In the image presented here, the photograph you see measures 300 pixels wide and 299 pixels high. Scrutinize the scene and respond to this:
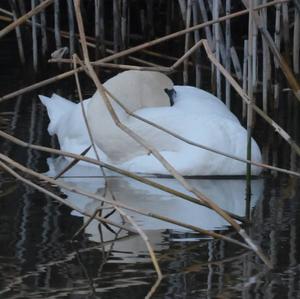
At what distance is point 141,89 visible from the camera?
746 centimetres

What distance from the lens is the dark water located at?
4.55 meters

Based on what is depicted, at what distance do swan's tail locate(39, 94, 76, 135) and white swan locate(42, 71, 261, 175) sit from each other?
0.54ft

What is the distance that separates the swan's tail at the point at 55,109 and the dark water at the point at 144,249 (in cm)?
123

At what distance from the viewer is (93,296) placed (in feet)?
14.6

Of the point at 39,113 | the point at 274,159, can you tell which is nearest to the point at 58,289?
the point at 274,159

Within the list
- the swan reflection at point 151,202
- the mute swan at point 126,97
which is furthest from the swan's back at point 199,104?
the swan reflection at point 151,202

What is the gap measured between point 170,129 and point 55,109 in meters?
1.39

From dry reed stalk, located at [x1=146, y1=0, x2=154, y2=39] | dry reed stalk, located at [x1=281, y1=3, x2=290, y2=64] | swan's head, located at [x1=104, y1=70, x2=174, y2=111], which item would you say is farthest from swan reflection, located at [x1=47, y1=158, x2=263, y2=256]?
dry reed stalk, located at [x1=146, y1=0, x2=154, y2=39]

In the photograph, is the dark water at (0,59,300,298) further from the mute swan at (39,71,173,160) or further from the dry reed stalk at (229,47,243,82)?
the dry reed stalk at (229,47,243,82)

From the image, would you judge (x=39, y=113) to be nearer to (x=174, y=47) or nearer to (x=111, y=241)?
(x=174, y=47)

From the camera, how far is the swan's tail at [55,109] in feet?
25.8

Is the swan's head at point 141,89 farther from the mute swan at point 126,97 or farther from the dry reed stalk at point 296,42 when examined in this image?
the dry reed stalk at point 296,42

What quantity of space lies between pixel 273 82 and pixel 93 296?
4.85 metres

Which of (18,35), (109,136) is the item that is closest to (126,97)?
(109,136)
